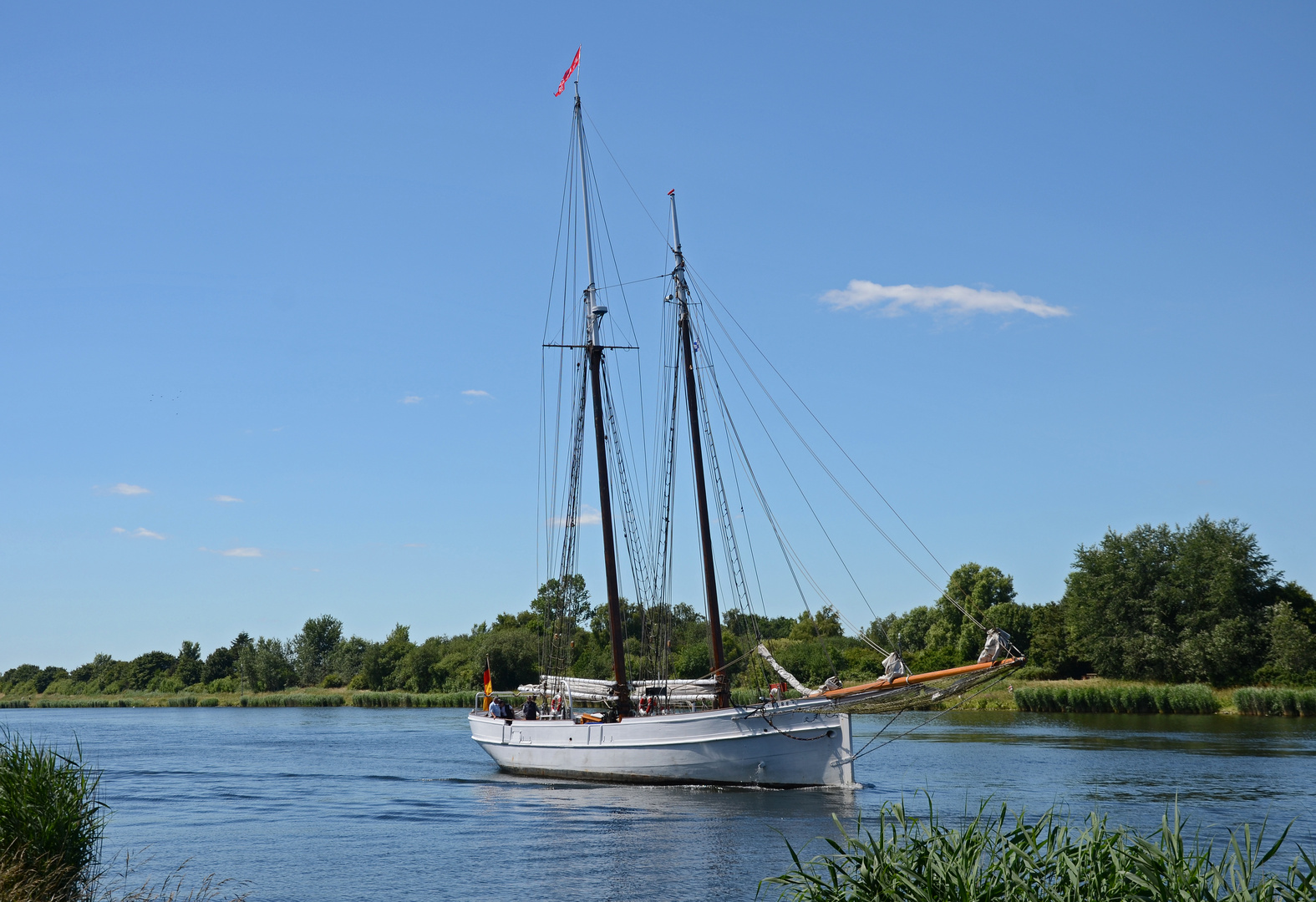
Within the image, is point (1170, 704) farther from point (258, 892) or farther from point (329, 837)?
point (258, 892)

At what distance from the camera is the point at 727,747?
30031 millimetres

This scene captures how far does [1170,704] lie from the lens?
6153 cm

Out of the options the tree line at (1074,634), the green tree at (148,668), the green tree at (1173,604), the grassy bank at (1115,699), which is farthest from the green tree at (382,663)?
the green tree at (1173,604)

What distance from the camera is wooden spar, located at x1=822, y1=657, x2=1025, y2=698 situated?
26.7m

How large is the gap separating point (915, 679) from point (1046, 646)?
2343 inches

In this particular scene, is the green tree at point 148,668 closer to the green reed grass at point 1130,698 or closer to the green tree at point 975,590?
the green tree at point 975,590

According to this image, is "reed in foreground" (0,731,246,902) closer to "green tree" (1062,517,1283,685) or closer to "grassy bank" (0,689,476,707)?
"green tree" (1062,517,1283,685)

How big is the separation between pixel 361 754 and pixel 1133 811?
3481 centimetres

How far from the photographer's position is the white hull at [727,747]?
29.4 meters

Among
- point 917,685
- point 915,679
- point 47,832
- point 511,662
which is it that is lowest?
point 47,832

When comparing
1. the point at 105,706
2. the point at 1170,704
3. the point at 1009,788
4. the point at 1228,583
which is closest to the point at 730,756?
the point at 1009,788

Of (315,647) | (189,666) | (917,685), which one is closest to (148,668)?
(189,666)

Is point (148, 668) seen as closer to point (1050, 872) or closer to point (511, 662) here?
point (511, 662)

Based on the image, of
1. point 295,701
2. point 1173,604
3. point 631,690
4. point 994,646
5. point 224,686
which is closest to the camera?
point 994,646
